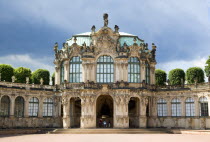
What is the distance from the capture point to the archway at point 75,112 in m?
51.8

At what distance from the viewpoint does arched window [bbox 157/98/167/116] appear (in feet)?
173

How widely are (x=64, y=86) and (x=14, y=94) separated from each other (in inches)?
320

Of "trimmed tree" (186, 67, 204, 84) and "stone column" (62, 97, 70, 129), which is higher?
"trimmed tree" (186, 67, 204, 84)

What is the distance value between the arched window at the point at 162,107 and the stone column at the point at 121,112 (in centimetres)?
711

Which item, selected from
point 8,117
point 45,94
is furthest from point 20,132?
point 45,94

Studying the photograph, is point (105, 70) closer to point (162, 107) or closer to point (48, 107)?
point (162, 107)

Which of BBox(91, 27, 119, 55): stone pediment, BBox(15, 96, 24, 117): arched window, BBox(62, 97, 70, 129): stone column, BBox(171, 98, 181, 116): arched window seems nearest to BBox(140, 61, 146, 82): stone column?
BBox(91, 27, 119, 55): stone pediment

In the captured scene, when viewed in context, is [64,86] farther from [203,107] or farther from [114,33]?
[203,107]

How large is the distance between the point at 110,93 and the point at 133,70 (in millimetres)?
5880

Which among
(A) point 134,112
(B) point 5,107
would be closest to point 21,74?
(B) point 5,107

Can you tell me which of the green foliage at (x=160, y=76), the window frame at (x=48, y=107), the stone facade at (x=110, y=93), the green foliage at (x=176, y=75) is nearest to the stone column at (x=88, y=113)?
the stone facade at (x=110, y=93)

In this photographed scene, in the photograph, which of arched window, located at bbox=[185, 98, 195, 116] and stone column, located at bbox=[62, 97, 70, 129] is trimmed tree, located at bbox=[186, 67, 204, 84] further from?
stone column, located at bbox=[62, 97, 70, 129]

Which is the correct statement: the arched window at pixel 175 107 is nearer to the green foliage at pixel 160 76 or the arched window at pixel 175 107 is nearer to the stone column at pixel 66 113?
the stone column at pixel 66 113

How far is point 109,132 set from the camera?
44.2m
